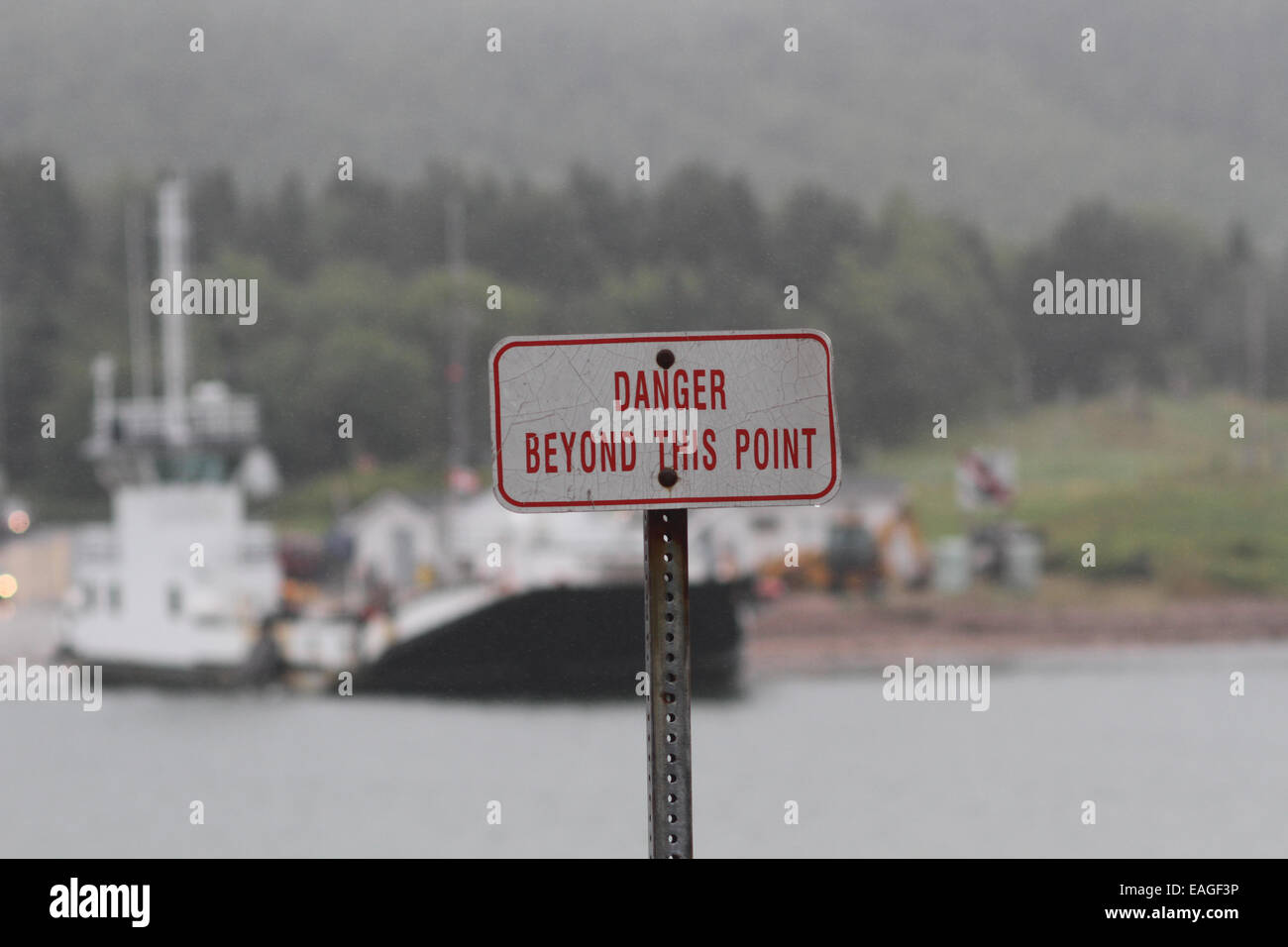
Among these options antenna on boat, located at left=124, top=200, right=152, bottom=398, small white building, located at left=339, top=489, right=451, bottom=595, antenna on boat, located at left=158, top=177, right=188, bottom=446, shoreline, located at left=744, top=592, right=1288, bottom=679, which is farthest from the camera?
shoreline, located at left=744, top=592, right=1288, bottom=679

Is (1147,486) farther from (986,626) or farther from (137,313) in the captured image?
(137,313)

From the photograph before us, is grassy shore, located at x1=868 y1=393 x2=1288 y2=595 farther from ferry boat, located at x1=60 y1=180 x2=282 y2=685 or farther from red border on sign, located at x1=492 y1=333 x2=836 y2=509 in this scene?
red border on sign, located at x1=492 y1=333 x2=836 y2=509

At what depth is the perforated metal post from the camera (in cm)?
136

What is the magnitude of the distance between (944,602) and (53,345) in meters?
15.7

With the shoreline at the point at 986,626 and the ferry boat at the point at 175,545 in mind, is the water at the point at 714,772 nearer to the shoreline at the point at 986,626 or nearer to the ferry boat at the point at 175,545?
the shoreline at the point at 986,626

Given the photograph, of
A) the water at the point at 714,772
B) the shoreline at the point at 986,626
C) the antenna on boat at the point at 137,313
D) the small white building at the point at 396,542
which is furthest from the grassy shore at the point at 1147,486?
the antenna on boat at the point at 137,313

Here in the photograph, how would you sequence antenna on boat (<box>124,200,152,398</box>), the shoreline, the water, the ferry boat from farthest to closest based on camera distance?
1. the shoreline
2. antenna on boat (<box>124,200,152,398</box>)
3. the ferry boat
4. the water

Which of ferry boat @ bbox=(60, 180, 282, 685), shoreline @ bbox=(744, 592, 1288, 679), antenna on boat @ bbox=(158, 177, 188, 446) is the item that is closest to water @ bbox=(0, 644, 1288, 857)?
shoreline @ bbox=(744, 592, 1288, 679)

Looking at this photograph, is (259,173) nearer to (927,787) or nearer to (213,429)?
(213,429)

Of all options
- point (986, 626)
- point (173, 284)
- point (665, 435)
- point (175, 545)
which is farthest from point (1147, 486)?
point (665, 435)

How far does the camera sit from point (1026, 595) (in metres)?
30.3

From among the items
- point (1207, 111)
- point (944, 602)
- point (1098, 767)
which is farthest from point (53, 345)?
point (1207, 111)

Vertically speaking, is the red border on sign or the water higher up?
the red border on sign

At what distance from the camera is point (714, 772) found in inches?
832
